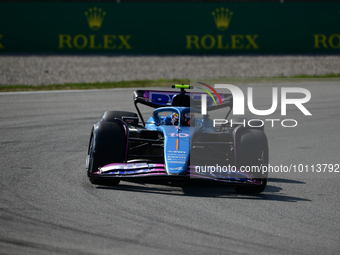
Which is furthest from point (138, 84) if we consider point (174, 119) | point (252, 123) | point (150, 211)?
point (150, 211)

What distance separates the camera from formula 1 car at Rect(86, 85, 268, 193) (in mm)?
6027

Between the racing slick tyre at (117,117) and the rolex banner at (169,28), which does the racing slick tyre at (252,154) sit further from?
the rolex banner at (169,28)

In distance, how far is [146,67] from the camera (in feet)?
66.5

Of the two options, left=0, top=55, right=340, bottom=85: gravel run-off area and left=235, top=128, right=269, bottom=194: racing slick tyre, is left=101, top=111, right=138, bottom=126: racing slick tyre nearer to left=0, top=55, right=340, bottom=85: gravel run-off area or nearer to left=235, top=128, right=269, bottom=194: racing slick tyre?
left=235, top=128, right=269, bottom=194: racing slick tyre

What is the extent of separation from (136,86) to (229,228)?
11.8 meters

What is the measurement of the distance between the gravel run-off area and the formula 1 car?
10.6 metres

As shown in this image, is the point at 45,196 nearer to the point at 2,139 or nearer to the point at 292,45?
the point at 2,139

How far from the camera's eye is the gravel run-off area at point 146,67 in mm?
18109

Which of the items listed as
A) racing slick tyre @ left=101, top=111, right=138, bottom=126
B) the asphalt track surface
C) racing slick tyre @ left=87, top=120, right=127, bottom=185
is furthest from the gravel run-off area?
racing slick tyre @ left=87, top=120, right=127, bottom=185

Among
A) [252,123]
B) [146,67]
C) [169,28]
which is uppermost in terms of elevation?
[169,28]

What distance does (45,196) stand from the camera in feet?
19.5

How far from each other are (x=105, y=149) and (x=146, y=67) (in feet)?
46.1

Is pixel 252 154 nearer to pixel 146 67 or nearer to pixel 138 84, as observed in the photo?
pixel 138 84

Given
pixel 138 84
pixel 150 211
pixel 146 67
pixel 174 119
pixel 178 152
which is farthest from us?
pixel 146 67
